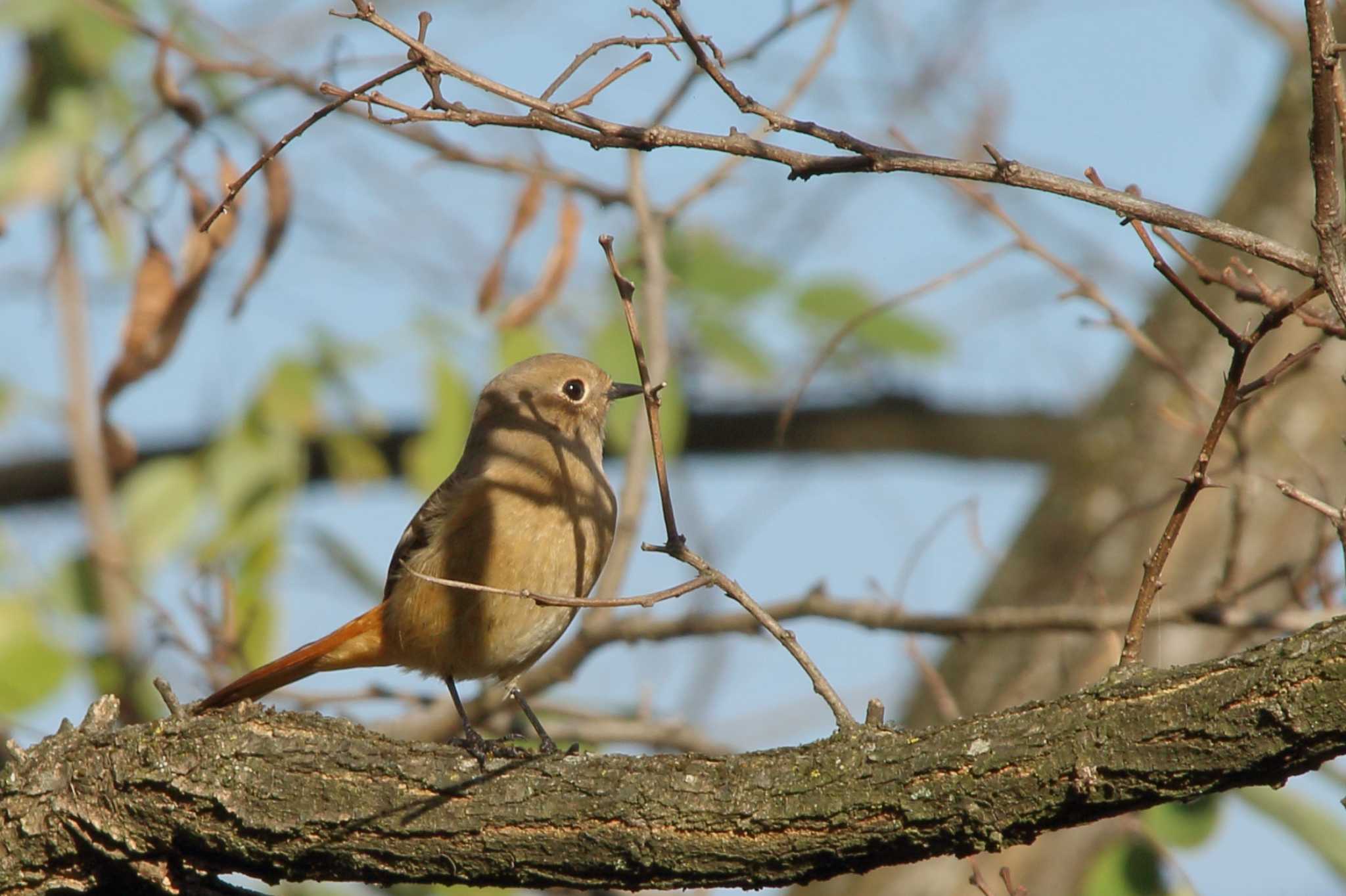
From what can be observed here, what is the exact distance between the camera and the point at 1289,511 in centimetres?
670

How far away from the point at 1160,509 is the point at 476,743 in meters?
4.10

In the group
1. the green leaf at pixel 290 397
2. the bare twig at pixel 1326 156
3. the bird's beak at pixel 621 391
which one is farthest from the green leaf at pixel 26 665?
the bare twig at pixel 1326 156

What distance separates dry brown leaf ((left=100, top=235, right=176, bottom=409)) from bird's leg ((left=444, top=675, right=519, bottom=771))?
4.48ft

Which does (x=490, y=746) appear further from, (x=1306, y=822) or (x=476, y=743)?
(x=1306, y=822)

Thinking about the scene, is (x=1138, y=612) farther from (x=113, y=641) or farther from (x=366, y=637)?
(x=113, y=641)

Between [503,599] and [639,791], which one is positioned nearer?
[639,791]

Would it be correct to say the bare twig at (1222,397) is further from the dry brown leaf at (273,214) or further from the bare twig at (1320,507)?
the dry brown leaf at (273,214)

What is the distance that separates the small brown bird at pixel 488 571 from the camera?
4.31 meters

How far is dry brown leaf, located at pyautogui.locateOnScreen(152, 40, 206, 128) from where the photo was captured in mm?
4383

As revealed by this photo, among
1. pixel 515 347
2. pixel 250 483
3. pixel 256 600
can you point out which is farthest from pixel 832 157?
pixel 250 483

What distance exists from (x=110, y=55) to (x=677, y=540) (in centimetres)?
398

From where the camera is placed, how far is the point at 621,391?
5012mm

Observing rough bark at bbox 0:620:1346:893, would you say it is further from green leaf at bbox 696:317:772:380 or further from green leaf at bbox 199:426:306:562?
green leaf at bbox 696:317:772:380

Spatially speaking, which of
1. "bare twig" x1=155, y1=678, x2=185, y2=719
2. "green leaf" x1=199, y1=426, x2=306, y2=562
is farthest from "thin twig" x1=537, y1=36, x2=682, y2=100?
"green leaf" x1=199, y1=426, x2=306, y2=562
